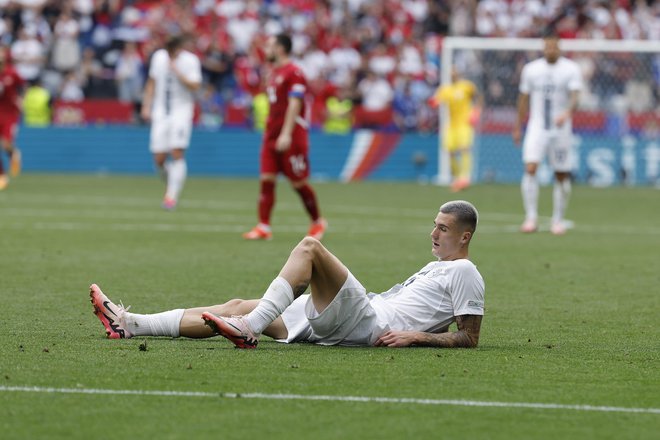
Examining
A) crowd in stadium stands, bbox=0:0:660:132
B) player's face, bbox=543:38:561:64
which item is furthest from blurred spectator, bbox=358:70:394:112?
player's face, bbox=543:38:561:64

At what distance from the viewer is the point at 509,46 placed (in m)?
29.1

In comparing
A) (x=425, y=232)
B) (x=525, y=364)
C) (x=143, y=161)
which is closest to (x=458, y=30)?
(x=143, y=161)

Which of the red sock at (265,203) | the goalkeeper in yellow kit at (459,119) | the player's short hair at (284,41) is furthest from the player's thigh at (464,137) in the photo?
the player's short hair at (284,41)

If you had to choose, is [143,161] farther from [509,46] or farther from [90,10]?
[509,46]

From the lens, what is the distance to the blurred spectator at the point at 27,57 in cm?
3294

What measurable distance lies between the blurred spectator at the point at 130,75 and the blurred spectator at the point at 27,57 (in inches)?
77.9

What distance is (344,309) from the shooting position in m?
7.92

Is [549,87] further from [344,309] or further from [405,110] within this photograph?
[405,110]

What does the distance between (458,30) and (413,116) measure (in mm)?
3630

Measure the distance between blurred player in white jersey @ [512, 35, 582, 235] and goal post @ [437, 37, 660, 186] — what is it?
10634 mm

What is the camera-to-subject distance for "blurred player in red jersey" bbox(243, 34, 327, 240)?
16.1 metres

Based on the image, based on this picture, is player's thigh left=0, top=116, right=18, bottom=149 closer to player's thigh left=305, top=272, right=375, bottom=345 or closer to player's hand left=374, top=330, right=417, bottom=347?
player's thigh left=305, top=272, right=375, bottom=345

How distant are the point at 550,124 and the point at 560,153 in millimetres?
407

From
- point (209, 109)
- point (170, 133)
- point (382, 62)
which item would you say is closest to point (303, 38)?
point (382, 62)
